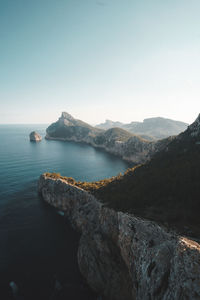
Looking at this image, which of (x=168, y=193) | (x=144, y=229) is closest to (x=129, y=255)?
(x=144, y=229)

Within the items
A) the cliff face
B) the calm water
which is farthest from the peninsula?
A: the calm water

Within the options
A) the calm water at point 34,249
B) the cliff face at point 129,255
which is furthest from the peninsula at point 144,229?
the calm water at point 34,249

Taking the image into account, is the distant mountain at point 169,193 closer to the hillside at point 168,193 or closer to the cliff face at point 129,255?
the hillside at point 168,193

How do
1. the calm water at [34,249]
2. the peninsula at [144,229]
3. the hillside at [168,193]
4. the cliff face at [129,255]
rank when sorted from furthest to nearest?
the calm water at [34,249]
the hillside at [168,193]
the peninsula at [144,229]
the cliff face at [129,255]

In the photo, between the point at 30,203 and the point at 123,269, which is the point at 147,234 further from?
the point at 30,203

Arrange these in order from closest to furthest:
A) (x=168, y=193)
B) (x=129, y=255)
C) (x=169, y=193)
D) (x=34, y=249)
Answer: (x=129, y=255) < (x=169, y=193) < (x=168, y=193) < (x=34, y=249)

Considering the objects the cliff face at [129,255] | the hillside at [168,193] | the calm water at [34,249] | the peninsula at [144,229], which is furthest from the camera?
the calm water at [34,249]

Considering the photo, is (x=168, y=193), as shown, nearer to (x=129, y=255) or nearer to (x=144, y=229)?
(x=144, y=229)
